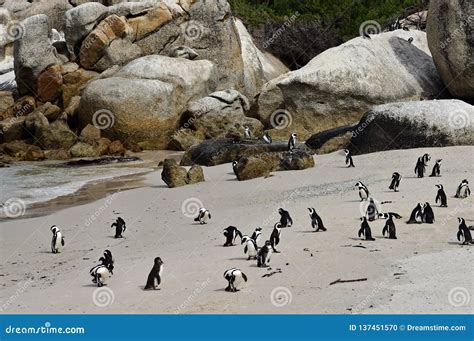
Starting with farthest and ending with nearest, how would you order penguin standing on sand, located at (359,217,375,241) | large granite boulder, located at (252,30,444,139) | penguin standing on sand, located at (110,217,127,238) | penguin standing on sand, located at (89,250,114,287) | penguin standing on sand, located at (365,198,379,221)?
large granite boulder, located at (252,30,444,139)
penguin standing on sand, located at (110,217,127,238)
penguin standing on sand, located at (365,198,379,221)
penguin standing on sand, located at (359,217,375,241)
penguin standing on sand, located at (89,250,114,287)

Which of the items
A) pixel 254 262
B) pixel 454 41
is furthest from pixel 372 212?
pixel 454 41

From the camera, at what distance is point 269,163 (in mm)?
16906

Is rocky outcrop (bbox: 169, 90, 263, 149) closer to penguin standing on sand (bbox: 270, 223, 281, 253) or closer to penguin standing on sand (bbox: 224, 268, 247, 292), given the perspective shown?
penguin standing on sand (bbox: 270, 223, 281, 253)

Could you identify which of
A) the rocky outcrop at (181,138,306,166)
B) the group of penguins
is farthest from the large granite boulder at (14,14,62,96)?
the group of penguins

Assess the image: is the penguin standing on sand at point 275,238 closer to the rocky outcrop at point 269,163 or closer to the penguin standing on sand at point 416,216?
the penguin standing on sand at point 416,216

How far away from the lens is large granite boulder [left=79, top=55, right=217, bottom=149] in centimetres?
2720

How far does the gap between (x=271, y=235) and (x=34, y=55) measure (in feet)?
75.9

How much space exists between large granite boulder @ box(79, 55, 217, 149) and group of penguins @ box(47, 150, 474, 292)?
49.4ft

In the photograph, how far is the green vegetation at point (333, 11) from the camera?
37.4 metres

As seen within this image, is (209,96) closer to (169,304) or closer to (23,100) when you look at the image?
(23,100)

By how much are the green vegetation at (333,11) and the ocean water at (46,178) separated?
18.1m

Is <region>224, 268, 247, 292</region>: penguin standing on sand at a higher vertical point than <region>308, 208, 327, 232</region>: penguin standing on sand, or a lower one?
lower

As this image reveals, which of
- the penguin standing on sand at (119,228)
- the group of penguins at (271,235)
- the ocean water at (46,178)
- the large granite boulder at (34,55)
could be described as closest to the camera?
the group of penguins at (271,235)

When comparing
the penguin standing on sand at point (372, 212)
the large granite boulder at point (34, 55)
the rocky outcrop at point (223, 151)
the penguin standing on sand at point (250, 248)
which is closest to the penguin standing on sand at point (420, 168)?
the penguin standing on sand at point (372, 212)
